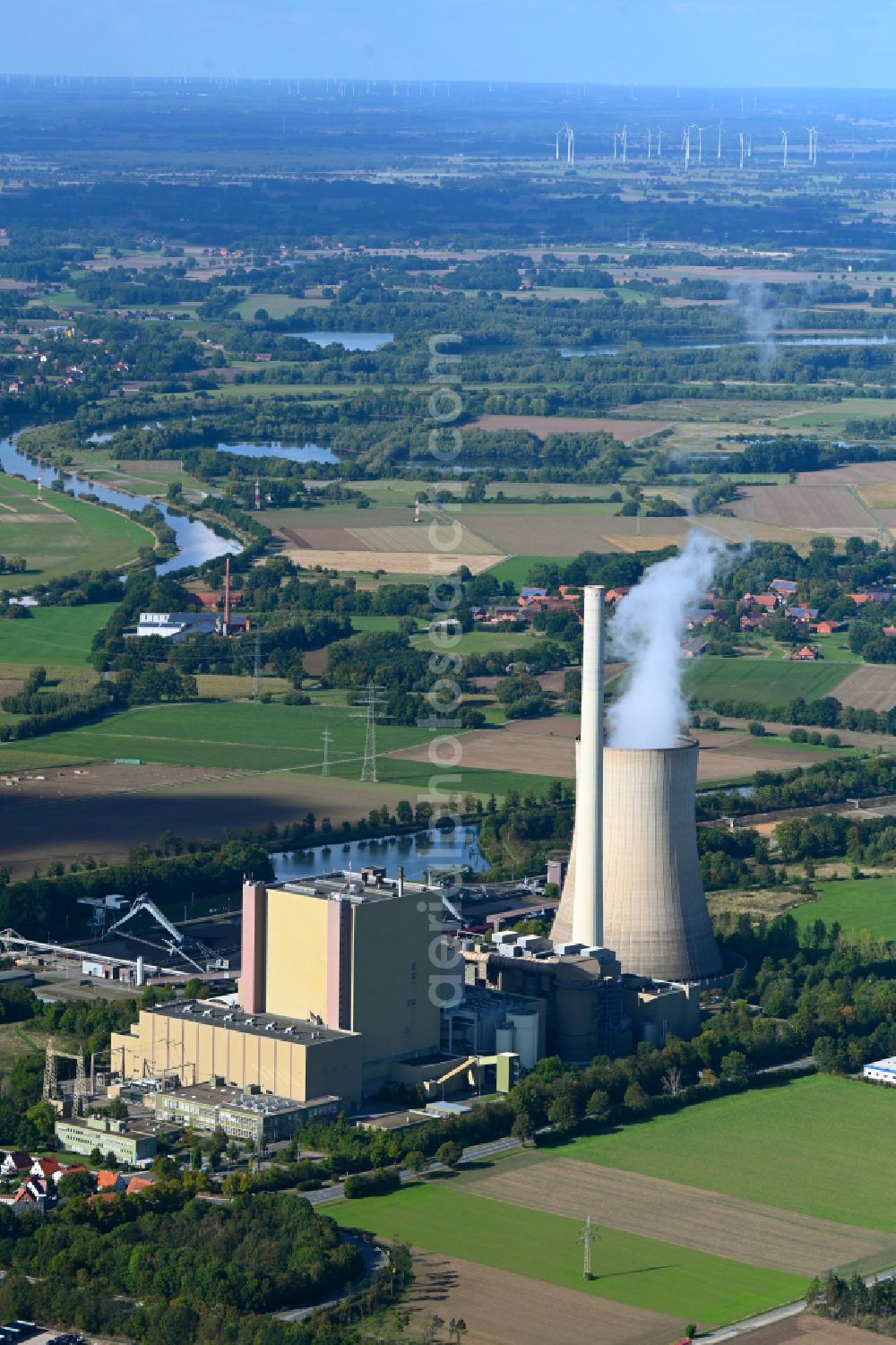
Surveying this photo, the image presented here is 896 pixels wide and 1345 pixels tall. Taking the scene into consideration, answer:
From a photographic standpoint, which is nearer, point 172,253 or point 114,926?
point 114,926

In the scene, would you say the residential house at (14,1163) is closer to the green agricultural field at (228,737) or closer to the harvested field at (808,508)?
the green agricultural field at (228,737)

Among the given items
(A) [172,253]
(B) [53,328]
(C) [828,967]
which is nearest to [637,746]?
(C) [828,967]

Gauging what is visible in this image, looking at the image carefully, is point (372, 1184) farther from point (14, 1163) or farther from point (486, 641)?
point (486, 641)

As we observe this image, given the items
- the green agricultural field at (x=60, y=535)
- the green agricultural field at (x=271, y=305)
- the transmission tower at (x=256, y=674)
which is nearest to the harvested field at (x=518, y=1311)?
the transmission tower at (x=256, y=674)

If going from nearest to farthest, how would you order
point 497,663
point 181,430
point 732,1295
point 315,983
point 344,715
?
point 732,1295 < point 315,983 < point 344,715 < point 497,663 < point 181,430

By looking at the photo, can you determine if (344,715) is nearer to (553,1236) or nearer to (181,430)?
(553,1236)

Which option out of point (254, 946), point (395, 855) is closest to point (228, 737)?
point (395, 855)

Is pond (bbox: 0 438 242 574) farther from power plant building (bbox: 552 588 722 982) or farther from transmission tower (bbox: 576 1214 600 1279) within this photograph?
transmission tower (bbox: 576 1214 600 1279)
